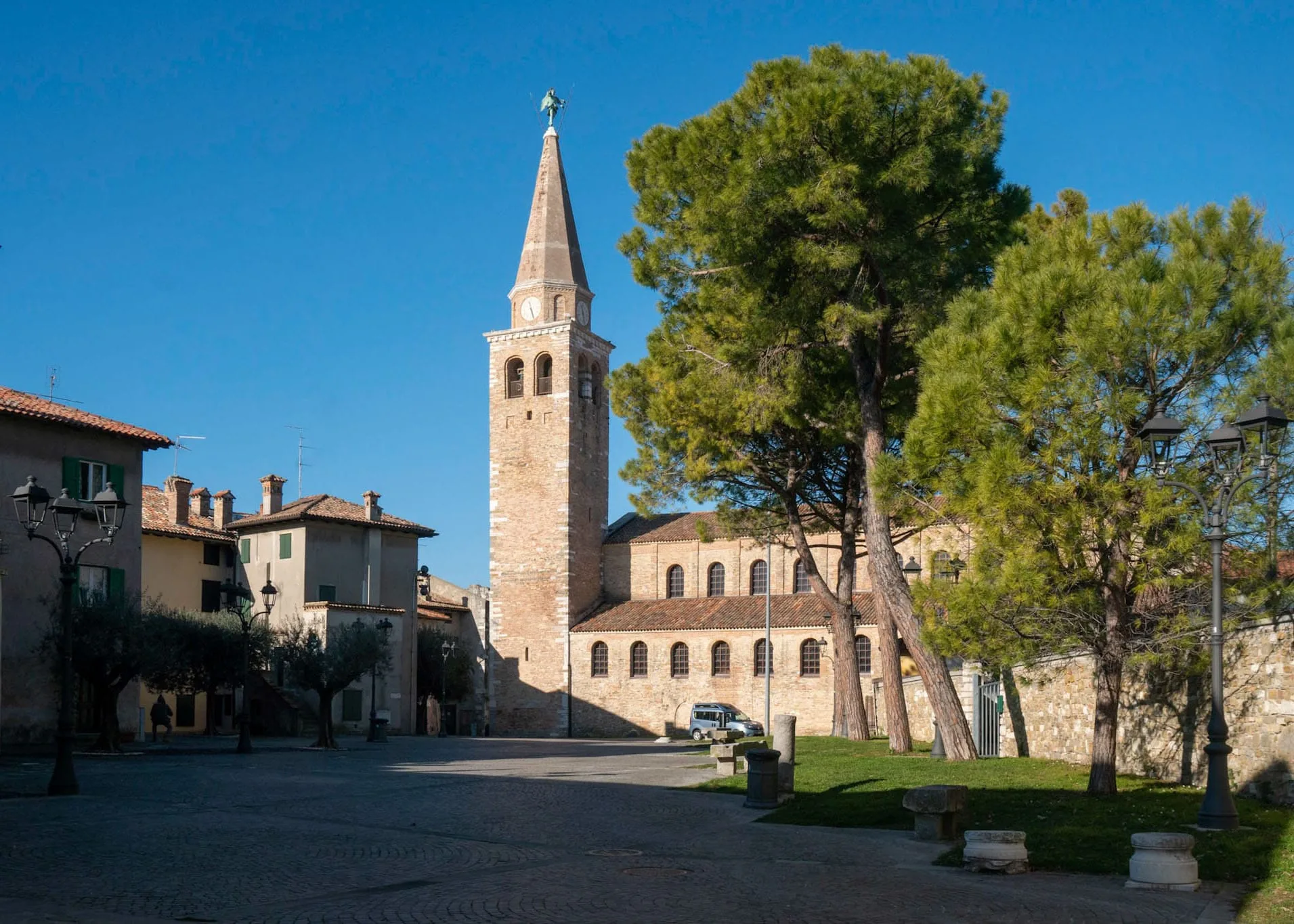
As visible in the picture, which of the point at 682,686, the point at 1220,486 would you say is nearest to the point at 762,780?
the point at 1220,486

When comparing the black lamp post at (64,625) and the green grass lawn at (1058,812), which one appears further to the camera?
the black lamp post at (64,625)

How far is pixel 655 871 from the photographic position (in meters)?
10.4

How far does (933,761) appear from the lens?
20.1 metres

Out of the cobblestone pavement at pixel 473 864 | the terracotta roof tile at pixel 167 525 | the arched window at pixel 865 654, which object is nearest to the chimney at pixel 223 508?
the terracotta roof tile at pixel 167 525

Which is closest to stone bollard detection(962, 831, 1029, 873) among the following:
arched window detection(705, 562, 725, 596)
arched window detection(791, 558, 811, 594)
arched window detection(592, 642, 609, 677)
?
arched window detection(791, 558, 811, 594)

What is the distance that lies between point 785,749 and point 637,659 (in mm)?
36654

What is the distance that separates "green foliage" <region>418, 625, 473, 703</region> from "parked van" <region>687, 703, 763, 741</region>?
12.0 meters

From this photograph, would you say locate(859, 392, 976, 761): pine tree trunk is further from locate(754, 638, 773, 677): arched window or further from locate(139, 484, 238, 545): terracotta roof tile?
locate(139, 484, 238, 545): terracotta roof tile

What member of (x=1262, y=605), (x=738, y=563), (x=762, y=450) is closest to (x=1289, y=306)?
(x=1262, y=605)

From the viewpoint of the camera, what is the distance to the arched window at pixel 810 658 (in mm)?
48344

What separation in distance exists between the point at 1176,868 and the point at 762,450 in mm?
19273

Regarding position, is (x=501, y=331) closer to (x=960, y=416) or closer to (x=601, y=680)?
(x=601, y=680)

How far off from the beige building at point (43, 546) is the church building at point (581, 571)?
24.4 m

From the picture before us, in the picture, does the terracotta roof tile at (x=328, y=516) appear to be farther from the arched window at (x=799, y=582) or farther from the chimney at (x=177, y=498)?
the arched window at (x=799, y=582)
